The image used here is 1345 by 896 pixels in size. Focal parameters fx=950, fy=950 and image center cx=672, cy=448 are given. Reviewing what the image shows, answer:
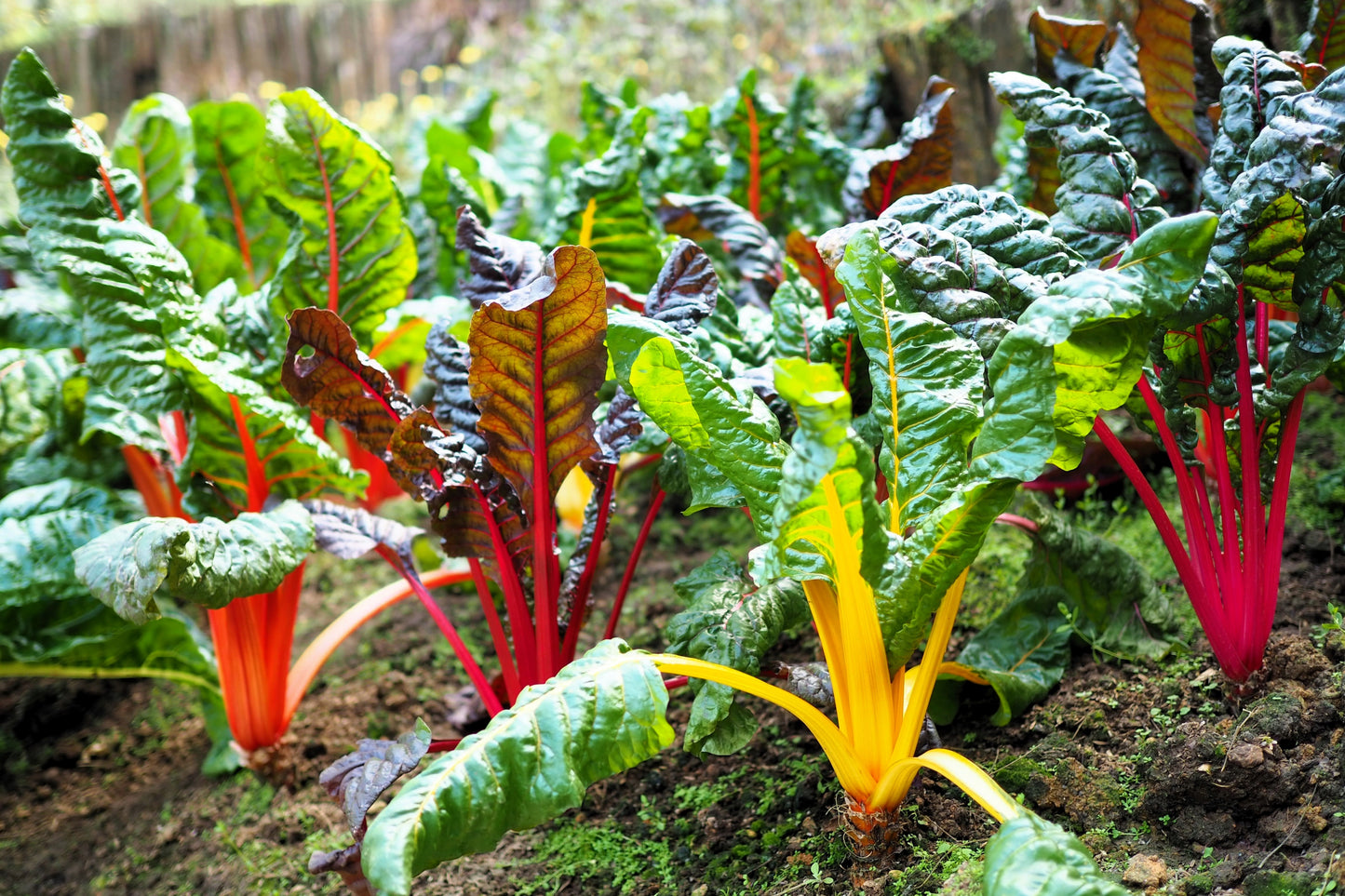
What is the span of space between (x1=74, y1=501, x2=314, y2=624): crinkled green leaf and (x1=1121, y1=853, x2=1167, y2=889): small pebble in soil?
1288 millimetres

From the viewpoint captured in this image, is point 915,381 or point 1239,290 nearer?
point 915,381

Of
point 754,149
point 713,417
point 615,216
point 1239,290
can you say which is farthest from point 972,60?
point 713,417

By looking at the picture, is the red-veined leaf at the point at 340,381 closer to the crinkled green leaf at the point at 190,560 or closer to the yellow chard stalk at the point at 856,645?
the crinkled green leaf at the point at 190,560

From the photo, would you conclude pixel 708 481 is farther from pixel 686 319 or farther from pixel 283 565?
pixel 283 565

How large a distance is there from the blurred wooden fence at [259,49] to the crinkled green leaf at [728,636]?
660 cm

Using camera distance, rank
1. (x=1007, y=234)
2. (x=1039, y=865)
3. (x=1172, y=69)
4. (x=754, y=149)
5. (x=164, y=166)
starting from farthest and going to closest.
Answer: (x=754, y=149)
(x=164, y=166)
(x=1172, y=69)
(x=1007, y=234)
(x=1039, y=865)

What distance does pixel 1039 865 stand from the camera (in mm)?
957

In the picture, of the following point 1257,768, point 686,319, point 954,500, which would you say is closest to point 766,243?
point 686,319

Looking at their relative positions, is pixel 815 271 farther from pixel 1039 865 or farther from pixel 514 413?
pixel 1039 865

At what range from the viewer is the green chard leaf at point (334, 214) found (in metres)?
1.87

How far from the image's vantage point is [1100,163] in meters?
1.42

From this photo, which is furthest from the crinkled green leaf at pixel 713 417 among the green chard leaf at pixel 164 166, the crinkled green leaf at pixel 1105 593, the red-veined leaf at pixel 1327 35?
the green chard leaf at pixel 164 166

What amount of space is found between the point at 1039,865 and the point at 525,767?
561 mm

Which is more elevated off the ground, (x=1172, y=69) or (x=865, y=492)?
(x=1172, y=69)
